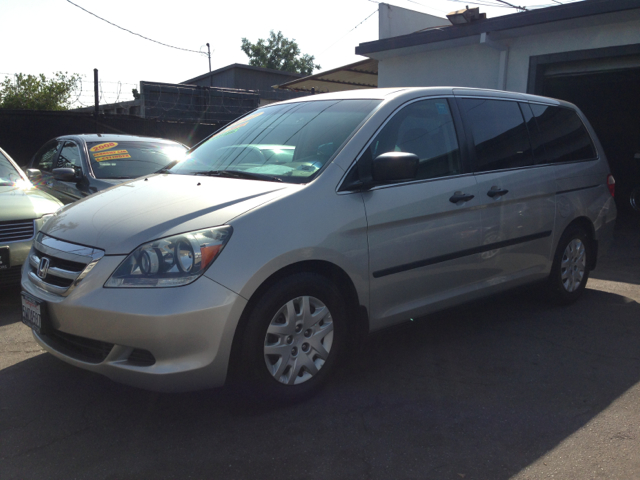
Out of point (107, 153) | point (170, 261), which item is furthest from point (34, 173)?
point (170, 261)

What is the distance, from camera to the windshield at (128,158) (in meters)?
6.70

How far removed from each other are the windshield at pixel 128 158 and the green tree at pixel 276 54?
63.0m

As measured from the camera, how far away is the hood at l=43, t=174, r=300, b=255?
2.80m

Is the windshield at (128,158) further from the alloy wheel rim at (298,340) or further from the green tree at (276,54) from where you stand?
the green tree at (276,54)

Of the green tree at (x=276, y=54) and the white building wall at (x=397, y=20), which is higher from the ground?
the green tree at (x=276, y=54)

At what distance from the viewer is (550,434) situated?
9.34 ft

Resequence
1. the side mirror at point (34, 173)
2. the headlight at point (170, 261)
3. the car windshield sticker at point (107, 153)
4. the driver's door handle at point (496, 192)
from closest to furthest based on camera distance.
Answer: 1. the headlight at point (170, 261)
2. the driver's door handle at point (496, 192)
3. the side mirror at point (34, 173)
4. the car windshield sticker at point (107, 153)

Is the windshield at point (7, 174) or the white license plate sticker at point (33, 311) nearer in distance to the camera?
the white license plate sticker at point (33, 311)

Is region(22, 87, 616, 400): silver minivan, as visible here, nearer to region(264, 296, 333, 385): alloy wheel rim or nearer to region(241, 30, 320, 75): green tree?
region(264, 296, 333, 385): alloy wheel rim

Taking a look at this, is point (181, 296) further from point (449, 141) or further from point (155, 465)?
point (449, 141)

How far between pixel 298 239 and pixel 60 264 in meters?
1.25

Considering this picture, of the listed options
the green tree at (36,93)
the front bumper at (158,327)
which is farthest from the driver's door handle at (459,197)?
the green tree at (36,93)

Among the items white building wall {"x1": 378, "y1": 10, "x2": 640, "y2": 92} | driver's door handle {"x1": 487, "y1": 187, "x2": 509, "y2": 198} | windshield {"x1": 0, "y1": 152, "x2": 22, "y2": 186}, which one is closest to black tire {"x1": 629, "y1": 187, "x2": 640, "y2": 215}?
white building wall {"x1": 378, "y1": 10, "x2": 640, "y2": 92}

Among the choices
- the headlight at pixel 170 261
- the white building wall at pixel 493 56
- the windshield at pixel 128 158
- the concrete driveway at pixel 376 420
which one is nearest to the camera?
the concrete driveway at pixel 376 420
